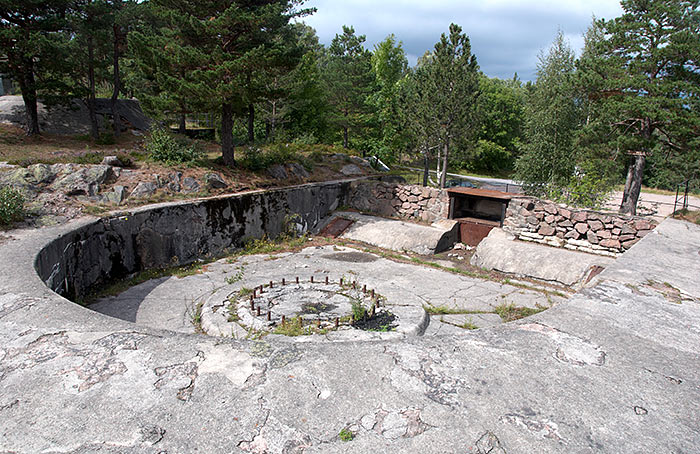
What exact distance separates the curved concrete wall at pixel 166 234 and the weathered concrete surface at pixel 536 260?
5.82 metres

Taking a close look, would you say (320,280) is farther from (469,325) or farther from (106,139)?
(106,139)

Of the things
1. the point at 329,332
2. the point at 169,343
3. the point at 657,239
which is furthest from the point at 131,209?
the point at 657,239

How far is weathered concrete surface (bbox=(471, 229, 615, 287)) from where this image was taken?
28.0ft

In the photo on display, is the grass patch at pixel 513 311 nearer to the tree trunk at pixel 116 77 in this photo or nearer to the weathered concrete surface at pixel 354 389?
the weathered concrete surface at pixel 354 389

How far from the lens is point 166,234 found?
9.03 meters

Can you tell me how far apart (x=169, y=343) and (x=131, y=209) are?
6790mm

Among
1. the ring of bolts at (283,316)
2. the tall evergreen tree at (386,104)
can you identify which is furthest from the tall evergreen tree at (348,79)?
→ the ring of bolts at (283,316)

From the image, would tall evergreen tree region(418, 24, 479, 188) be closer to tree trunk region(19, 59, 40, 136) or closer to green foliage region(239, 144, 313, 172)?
green foliage region(239, 144, 313, 172)

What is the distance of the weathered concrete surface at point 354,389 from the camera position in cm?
216

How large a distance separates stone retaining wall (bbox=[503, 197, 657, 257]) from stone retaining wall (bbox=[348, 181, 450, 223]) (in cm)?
221

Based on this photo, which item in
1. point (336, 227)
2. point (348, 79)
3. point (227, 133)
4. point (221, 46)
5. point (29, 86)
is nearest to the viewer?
point (221, 46)

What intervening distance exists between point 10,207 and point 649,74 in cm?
1789

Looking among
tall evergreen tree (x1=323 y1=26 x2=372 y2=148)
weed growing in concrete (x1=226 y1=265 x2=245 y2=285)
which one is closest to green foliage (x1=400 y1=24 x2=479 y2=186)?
tall evergreen tree (x1=323 y1=26 x2=372 y2=148)

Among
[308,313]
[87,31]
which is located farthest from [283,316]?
[87,31]
